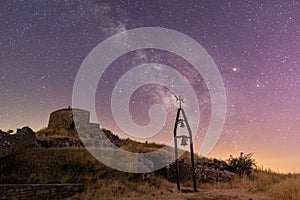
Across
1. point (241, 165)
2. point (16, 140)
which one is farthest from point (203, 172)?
point (16, 140)

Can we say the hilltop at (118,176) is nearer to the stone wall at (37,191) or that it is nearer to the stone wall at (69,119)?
the stone wall at (37,191)

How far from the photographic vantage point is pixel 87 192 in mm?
14359

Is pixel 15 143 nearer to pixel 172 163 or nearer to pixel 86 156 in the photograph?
pixel 86 156

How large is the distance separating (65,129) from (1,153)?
13.3m

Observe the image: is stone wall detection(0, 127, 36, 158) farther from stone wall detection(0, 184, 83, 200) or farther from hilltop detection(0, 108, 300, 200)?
stone wall detection(0, 184, 83, 200)

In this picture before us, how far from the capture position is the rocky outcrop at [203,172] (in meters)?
19.5

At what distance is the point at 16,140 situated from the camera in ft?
70.0

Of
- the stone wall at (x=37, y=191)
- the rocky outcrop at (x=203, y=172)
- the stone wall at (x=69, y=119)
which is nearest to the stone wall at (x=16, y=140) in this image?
the stone wall at (x=37, y=191)

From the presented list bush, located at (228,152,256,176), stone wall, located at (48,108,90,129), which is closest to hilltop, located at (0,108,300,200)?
bush, located at (228,152,256,176)

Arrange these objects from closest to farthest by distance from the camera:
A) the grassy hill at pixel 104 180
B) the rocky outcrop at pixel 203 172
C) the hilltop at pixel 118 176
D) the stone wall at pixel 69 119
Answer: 1. the grassy hill at pixel 104 180
2. the hilltop at pixel 118 176
3. the rocky outcrop at pixel 203 172
4. the stone wall at pixel 69 119

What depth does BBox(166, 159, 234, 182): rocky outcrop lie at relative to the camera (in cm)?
1947

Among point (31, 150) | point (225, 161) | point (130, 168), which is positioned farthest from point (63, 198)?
point (225, 161)

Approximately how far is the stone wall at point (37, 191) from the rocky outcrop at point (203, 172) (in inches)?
286

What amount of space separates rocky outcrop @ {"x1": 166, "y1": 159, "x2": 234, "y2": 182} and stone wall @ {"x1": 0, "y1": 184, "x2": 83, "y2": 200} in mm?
7256
